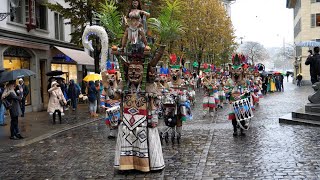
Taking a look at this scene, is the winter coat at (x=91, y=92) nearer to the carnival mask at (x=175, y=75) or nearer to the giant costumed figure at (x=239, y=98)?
the carnival mask at (x=175, y=75)

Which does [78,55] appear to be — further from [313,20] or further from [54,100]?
[313,20]

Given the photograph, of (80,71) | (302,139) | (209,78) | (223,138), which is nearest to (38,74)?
(80,71)

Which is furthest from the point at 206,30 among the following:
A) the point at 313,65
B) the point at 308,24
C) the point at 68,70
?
the point at 313,65

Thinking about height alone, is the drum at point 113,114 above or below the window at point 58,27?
below

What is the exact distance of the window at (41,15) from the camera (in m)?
26.1

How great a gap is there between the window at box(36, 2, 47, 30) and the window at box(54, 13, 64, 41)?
181 cm

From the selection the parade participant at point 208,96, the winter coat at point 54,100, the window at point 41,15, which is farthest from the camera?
the window at point 41,15

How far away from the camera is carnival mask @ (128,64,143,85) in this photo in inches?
348

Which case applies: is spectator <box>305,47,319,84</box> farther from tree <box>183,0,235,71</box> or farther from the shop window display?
tree <box>183,0,235,71</box>

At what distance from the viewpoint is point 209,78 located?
67.4 ft

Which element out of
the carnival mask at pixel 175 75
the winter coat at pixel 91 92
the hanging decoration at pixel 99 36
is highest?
the hanging decoration at pixel 99 36

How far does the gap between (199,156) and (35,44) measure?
1663cm

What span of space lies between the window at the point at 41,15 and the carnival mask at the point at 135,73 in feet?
61.0

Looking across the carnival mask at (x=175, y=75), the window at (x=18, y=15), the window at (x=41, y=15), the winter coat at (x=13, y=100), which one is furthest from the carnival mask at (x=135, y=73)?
the window at (x=41, y=15)
